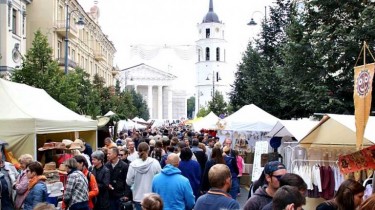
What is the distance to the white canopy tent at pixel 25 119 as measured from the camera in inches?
473

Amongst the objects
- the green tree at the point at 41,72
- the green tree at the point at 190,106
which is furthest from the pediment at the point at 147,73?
the green tree at the point at 41,72

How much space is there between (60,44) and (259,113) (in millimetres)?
30934

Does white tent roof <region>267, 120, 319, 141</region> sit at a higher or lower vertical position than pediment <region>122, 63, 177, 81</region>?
lower

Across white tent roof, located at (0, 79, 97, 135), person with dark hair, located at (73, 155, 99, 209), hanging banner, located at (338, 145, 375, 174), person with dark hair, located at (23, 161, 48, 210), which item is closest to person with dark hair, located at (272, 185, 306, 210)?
hanging banner, located at (338, 145, 375, 174)

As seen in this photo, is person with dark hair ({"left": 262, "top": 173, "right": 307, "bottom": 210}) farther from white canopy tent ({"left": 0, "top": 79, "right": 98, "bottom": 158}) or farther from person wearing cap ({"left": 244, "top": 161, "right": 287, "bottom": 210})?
white canopy tent ({"left": 0, "top": 79, "right": 98, "bottom": 158})

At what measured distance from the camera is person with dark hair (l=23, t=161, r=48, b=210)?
26.2 ft

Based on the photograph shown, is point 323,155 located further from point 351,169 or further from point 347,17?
point 347,17

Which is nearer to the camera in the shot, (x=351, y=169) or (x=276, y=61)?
(x=351, y=169)

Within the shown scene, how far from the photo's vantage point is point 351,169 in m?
8.09

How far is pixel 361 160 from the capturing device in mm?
7820

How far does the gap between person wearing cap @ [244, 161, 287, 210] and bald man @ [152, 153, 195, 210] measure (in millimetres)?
2362

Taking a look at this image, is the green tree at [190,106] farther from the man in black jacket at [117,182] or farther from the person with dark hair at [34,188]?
the person with dark hair at [34,188]

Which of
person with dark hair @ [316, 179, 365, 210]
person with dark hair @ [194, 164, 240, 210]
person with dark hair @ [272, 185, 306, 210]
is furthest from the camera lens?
person with dark hair @ [194, 164, 240, 210]

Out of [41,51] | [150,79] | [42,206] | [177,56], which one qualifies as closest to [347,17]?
[41,51]
